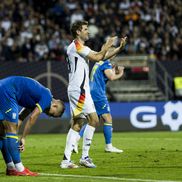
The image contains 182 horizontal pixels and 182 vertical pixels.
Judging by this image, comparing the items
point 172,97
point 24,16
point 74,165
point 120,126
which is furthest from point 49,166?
point 24,16

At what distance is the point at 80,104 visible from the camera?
44.0ft

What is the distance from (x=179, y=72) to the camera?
29.2 m

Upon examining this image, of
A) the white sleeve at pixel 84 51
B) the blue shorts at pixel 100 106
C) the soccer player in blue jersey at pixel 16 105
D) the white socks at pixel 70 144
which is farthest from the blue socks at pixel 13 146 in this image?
the blue shorts at pixel 100 106

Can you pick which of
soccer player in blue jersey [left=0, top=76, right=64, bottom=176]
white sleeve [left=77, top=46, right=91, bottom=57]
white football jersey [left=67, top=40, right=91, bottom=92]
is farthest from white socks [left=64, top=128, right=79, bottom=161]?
white sleeve [left=77, top=46, right=91, bottom=57]

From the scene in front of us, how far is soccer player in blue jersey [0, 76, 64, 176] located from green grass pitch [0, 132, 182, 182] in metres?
0.50

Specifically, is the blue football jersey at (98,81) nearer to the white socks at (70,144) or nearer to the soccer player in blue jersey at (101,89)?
the soccer player in blue jersey at (101,89)

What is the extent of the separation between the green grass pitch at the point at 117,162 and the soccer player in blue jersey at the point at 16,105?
50 cm

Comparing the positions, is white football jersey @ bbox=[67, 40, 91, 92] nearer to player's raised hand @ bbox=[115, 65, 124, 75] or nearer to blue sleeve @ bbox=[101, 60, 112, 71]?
player's raised hand @ bbox=[115, 65, 124, 75]

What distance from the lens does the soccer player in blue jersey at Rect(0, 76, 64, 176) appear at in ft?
38.9

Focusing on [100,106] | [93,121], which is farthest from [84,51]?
[100,106]

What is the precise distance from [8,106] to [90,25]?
65.1ft

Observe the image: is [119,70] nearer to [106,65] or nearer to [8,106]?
[106,65]

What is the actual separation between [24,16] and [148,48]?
5507mm

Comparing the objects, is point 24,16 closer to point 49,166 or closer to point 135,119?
point 135,119
